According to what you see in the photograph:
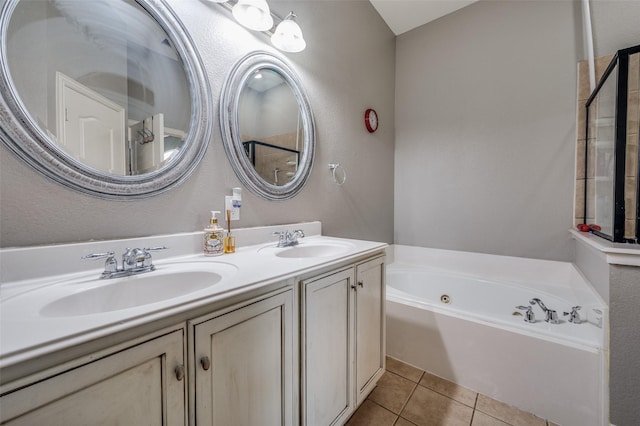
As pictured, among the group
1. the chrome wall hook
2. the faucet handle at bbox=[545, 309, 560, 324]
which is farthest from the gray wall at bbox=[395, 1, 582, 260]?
the chrome wall hook

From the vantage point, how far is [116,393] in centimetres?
50

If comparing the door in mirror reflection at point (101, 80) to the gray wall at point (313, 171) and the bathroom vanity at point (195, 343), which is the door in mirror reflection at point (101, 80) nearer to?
the gray wall at point (313, 171)

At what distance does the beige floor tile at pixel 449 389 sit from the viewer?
1.39m

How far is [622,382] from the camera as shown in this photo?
1072mm

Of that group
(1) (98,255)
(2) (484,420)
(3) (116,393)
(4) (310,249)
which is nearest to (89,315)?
(3) (116,393)

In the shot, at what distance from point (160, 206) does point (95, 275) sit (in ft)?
1.02

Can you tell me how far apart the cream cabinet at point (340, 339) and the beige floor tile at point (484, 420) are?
1.65 feet

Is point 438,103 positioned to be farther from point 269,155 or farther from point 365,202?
point 269,155

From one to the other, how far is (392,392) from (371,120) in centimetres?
204

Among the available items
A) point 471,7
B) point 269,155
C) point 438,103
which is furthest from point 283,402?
point 471,7

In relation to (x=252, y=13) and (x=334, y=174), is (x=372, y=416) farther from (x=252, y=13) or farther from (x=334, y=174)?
(x=252, y=13)

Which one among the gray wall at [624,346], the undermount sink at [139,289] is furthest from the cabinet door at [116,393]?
the gray wall at [624,346]

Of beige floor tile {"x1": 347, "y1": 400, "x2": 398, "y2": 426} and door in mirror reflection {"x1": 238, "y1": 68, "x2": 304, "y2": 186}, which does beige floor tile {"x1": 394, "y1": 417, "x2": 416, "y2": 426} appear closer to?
beige floor tile {"x1": 347, "y1": 400, "x2": 398, "y2": 426}

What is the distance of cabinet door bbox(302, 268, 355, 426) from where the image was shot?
93 cm
